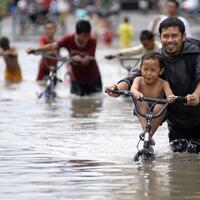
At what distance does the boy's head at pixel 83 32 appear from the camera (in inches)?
670

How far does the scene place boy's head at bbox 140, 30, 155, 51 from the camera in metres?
17.7

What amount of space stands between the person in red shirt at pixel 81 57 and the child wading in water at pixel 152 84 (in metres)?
6.36

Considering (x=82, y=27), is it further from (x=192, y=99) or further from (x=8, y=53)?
(x=192, y=99)

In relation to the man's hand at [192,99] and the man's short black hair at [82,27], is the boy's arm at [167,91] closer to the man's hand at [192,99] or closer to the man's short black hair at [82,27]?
the man's hand at [192,99]

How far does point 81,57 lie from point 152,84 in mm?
6945

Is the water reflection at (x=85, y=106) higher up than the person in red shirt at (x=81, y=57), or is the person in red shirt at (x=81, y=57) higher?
the person in red shirt at (x=81, y=57)

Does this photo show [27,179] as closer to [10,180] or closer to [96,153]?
[10,180]

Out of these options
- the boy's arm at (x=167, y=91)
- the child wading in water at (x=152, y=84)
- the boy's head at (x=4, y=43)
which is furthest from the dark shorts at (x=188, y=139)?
the boy's head at (x=4, y=43)

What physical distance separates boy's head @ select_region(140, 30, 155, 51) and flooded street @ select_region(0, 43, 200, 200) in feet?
4.57

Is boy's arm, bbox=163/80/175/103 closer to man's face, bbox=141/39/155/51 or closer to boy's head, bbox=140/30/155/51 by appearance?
boy's head, bbox=140/30/155/51

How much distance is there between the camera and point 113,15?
5053 centimetres

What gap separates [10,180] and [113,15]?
41254 millimetres

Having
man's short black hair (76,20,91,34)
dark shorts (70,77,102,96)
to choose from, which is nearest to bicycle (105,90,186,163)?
man's short black hair (76,20,91,34)

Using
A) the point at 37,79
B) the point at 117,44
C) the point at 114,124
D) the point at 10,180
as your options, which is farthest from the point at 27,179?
the point at 117,44
